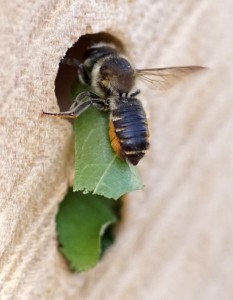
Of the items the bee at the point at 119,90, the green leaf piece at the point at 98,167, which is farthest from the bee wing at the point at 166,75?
the green leaf piece at the point at 98,167

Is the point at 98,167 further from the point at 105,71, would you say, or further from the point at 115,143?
the point at 105,71

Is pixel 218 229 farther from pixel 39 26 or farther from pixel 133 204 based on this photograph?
pixel 39 26

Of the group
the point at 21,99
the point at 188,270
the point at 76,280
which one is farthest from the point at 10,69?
the point at 188,270

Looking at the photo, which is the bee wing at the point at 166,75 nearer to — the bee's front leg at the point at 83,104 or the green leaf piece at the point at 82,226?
the bee's front leg at the point at 83,104

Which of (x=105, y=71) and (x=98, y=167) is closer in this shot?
(x=98, y=167)

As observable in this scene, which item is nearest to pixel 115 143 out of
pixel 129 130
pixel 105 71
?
pixel 129 130
